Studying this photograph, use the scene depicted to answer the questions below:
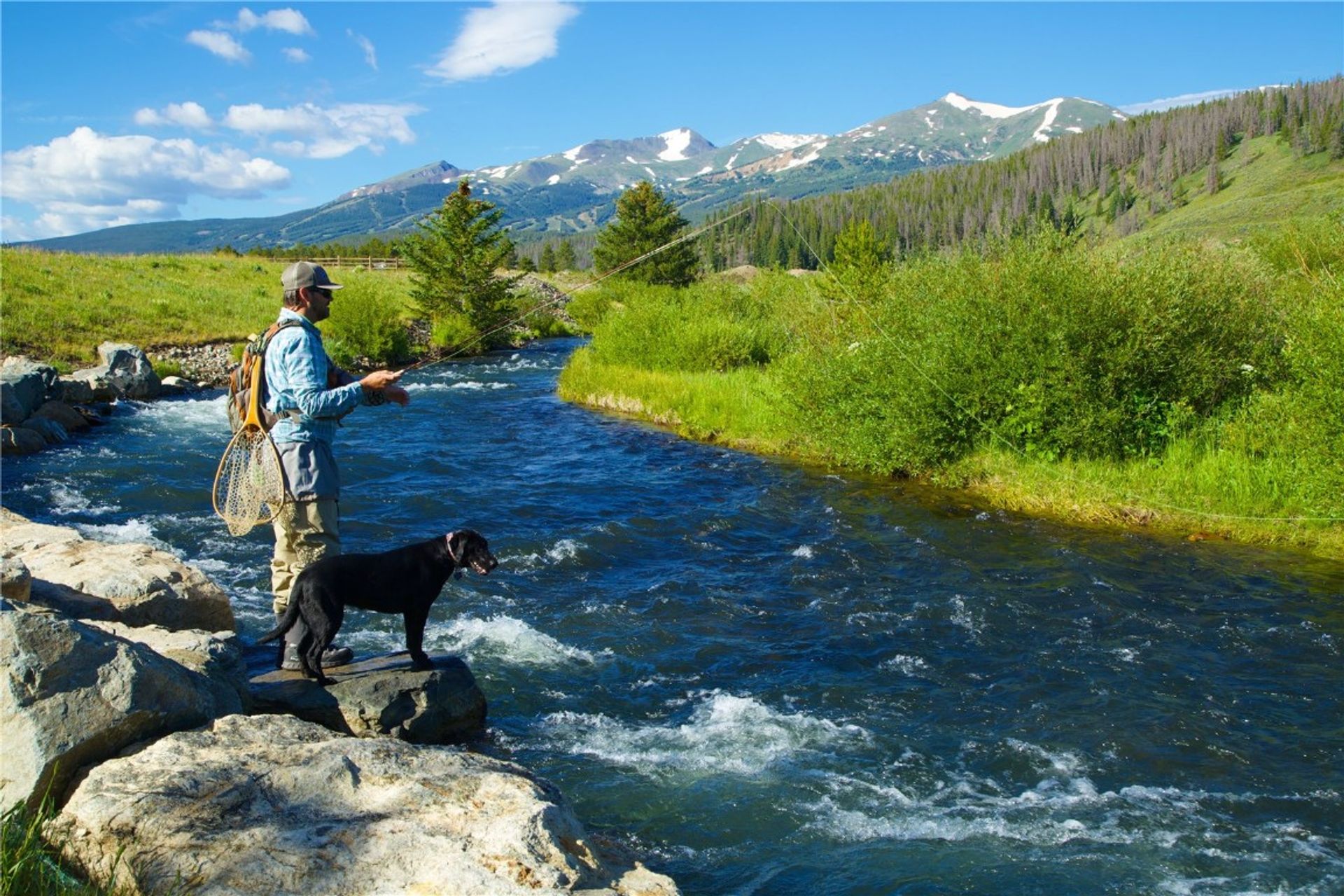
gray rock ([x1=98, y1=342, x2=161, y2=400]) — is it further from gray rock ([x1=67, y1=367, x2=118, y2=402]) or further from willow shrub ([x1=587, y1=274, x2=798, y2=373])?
willow shrub ([x1=587, y1=274, x2=798, y2=373])

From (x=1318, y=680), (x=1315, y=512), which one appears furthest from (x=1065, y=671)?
(x=1315, y=512)

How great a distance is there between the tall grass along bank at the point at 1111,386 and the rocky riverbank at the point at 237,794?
1153cm

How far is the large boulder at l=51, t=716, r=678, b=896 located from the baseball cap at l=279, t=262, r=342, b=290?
3.01 m

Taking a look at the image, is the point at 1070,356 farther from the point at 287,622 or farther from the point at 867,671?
the point at 287,622

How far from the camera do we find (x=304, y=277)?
6.60 metres

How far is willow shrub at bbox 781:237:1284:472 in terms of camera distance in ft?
49.2

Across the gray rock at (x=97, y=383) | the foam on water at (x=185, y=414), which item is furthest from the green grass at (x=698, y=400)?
the gray rock at (x=97, y=383)

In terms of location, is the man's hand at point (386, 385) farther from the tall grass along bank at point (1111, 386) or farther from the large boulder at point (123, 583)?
the tall grass along bank at point (1111, 386)

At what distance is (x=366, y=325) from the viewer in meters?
37.9

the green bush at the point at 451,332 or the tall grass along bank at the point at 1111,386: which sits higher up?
the green bush at the point at 451,332

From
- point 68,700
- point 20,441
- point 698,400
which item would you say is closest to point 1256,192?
point 698,400

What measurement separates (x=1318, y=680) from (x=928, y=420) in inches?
320

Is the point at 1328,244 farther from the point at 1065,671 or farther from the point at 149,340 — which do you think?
the point at 149,340

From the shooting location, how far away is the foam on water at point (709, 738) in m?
7.24
